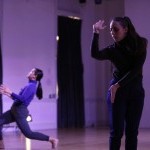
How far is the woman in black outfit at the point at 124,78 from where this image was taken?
321 cm

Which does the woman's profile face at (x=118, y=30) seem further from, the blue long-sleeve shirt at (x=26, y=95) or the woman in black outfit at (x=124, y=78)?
the blue long-sleeve shirt at (x=26, y=95)

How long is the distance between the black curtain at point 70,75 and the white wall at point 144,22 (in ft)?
5.55

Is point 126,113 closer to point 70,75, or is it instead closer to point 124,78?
point 124,78

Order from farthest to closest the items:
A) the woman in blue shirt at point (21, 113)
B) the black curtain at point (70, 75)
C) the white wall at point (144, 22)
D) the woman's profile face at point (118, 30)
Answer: the black curtain at point (70, 75), the white wall at point (144, 22), the woman in blue shirt at point (21, 113), the woman's profile face at point (118, 30)

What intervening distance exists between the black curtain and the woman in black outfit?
925 centimetres

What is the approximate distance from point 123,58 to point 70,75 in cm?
956

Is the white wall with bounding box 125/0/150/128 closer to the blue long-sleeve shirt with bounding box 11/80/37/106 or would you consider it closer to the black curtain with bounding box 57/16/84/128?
the black curtain with bounding box 57/16/84/128

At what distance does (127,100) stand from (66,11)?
31.9ft

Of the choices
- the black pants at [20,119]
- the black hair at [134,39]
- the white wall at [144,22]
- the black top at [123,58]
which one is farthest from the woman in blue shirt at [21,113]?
the white wall at [144,22]

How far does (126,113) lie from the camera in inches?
129

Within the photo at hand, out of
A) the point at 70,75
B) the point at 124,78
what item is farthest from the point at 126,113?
the point at 70,75

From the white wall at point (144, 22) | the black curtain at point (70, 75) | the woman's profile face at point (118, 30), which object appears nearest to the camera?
the woman's profile face at point (118, 30)

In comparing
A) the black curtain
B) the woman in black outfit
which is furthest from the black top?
the black curtain

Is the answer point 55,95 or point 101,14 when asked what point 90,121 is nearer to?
point 55,95
